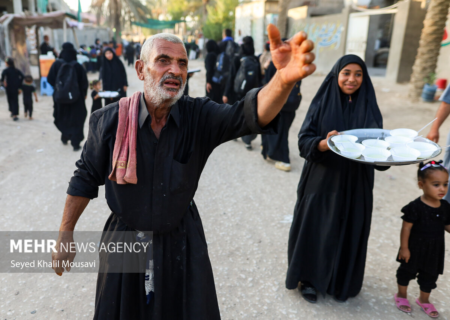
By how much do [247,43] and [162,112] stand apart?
17.1 ft

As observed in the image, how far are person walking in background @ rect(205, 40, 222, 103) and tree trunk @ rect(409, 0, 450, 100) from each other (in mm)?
5220

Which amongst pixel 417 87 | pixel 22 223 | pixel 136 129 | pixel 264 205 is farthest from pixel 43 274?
pixel 417 87

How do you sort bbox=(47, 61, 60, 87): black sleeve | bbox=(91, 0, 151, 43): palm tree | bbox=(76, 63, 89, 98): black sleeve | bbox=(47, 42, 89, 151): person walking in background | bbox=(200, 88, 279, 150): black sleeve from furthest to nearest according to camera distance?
1. bbox=(91, 0, 151, 43): palm tree
2. bbox=(47, 61, 60, 87): black sleeve
3. bbox=(76, 63, 89, 98): black sleeve
4. bbox=(47, 42, 89, 151): person walking in background
5. bbox=(200, 88, 279, 150): black sleeve

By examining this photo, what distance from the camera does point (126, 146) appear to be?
5.43ft

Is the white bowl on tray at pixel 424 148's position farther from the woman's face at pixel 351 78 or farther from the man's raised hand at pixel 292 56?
the man's raised hand at pixel 292 56

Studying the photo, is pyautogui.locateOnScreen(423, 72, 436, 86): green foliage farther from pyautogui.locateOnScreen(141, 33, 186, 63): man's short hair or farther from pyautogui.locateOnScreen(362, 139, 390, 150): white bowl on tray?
pyautogui.locateOnScreen(141, 33, 186, 63): man's short hair

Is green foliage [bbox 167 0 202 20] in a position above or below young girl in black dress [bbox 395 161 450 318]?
above

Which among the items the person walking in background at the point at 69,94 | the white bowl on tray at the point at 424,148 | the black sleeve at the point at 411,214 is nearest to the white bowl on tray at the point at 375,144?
the white bowl on tray at the point at 424,148

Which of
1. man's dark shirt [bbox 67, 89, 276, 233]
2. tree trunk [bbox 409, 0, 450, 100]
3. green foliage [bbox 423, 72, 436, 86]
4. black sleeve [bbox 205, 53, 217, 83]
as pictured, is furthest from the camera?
green foliage [bbox 423, 72, 436, 86]

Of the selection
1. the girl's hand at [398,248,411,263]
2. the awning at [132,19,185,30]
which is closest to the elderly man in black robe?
the girl's hand at [398,248,411,263]

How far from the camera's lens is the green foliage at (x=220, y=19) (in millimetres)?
27422

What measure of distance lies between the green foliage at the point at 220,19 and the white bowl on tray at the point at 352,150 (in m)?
26.7

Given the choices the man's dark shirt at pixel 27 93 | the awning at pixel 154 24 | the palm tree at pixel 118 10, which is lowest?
the man's dark shirt at pixel 27 93

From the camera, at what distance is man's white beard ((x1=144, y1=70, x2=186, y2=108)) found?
167 cm
